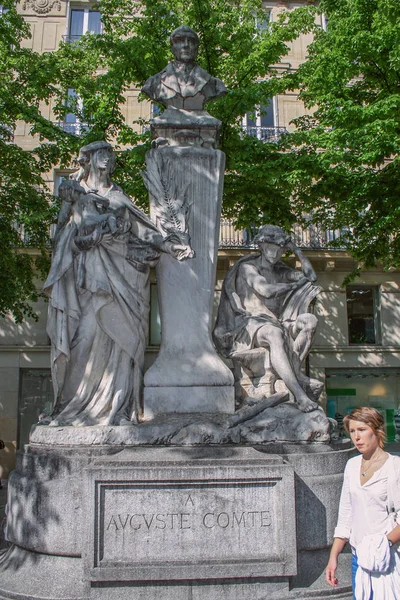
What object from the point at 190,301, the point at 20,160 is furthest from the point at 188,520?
the point at 20,160

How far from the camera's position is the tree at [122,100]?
12.0m

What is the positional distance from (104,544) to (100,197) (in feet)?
9.85

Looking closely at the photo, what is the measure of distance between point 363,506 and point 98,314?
9.59 ft

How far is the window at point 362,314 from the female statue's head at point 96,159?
15.4 metres

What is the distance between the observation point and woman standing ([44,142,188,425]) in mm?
5027

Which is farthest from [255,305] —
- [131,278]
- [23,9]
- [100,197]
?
[23,9]

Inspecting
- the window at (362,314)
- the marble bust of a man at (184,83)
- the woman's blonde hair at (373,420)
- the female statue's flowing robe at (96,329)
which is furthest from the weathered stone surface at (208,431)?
the window at (362,314)

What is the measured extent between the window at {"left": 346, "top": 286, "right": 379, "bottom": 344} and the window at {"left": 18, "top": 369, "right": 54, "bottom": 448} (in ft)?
33.7

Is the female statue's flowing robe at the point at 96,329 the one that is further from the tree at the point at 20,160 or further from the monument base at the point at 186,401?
the tree at the point at 20,160

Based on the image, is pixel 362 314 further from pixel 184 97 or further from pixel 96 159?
pixel 96 159

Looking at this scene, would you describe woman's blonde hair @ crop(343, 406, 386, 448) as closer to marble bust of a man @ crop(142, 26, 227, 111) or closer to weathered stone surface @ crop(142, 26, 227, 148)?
weathered stone surface @ crop(142, 26, 227, 148)

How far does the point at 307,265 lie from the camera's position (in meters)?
5.78

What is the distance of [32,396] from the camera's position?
18250mm

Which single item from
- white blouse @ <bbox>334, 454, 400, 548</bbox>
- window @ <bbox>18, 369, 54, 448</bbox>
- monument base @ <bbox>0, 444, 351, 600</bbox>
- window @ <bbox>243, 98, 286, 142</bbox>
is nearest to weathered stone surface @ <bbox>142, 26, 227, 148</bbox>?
monument base @ <bbox>0, 444, 351, 600</bbox>
